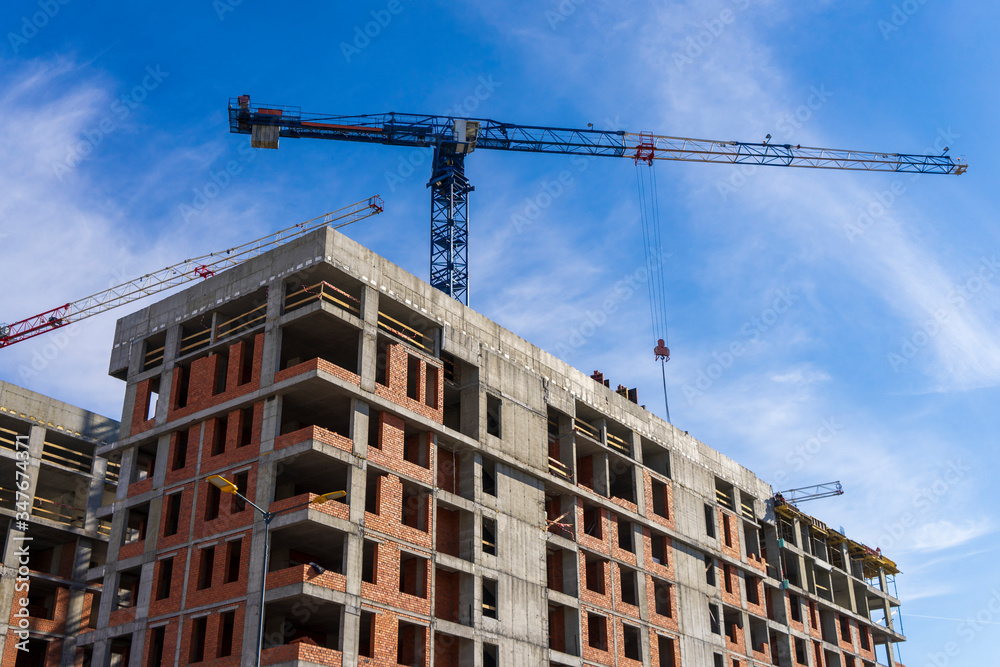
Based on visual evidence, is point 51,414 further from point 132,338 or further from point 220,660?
point 220,660

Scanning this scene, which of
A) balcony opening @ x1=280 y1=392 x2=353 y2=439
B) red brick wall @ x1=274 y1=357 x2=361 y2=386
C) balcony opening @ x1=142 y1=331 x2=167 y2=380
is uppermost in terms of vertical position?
balcony opening @ x1=142 y1=331 x2=167 y2=380

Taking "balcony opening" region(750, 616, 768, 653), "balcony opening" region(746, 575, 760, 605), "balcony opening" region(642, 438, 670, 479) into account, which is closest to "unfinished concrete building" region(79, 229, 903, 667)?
"balcony opening" region(642, 438, 670, 479)

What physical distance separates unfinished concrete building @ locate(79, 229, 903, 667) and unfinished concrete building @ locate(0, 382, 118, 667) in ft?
13.3

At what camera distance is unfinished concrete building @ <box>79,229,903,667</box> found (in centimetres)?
5256

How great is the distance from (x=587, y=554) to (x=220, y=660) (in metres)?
25.9

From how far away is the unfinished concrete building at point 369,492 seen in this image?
52.6m

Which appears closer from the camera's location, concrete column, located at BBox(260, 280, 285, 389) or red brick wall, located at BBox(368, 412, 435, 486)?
red brick wall, located at BBox(368, 412, 435, 486)

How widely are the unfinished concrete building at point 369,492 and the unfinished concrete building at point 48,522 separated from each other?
4.06m

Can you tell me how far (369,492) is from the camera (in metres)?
57.4

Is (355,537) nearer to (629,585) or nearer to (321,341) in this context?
(321,341)

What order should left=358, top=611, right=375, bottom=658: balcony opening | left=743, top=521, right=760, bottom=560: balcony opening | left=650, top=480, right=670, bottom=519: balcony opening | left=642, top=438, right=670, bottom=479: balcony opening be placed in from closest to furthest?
left=358, top=611, right=375, bottom=658: balcony opening, left=650, top=480, right=670, bottom=519: balcony opening, left=642, top=438, right=670, bottom=479: balcony opening, left=743, top=521, right=760, bottom=560: balcony opening

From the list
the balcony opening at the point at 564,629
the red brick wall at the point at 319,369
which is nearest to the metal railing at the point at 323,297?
the red brick wall at the point at 319,369

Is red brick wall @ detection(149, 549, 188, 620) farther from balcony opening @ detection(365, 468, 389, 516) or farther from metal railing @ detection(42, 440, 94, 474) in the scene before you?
metal railing @ detection(42, 440, 94, 474)

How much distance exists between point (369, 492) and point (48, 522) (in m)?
23.4
